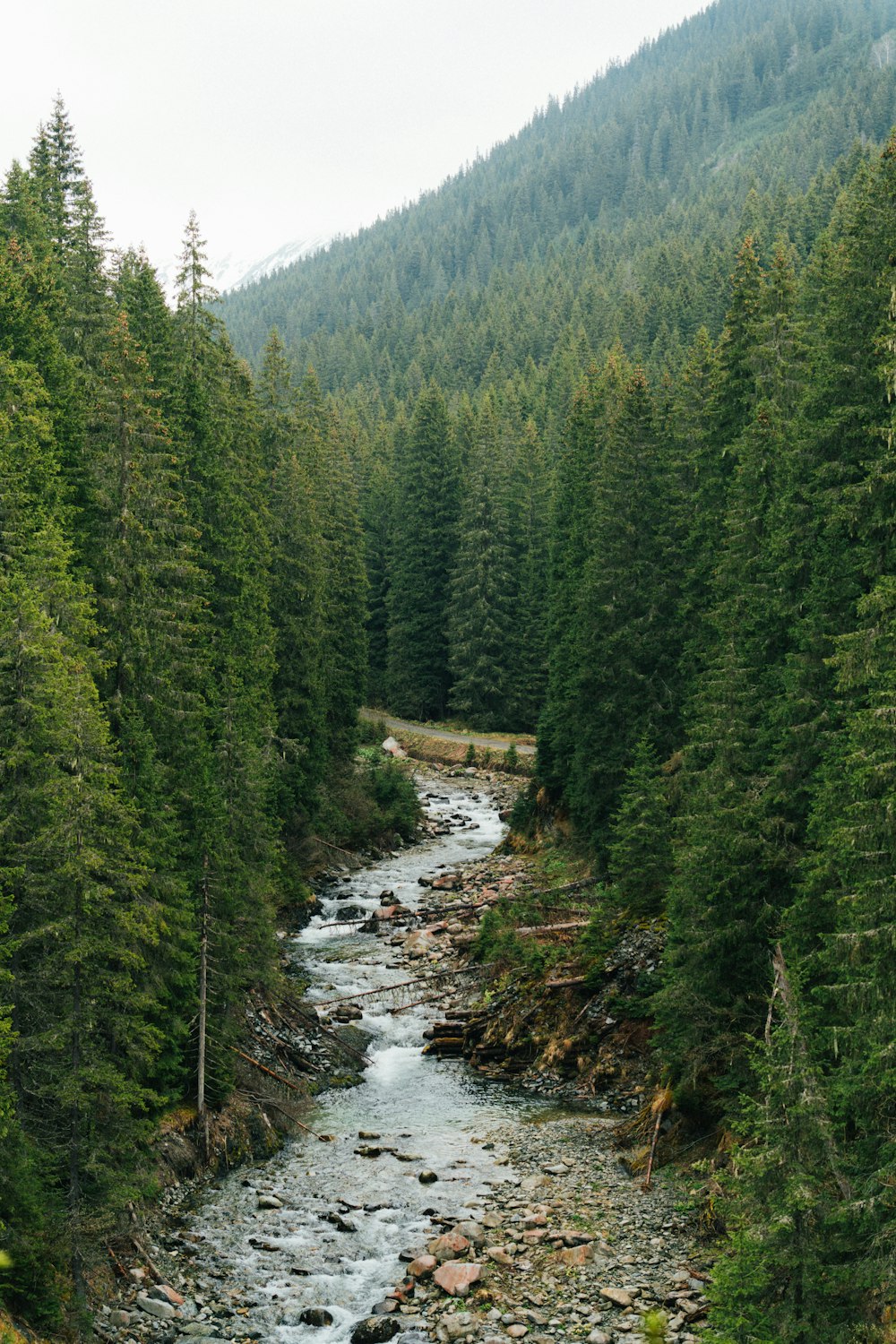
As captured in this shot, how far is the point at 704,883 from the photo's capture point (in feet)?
63.4

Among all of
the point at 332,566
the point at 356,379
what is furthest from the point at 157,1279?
the point at 356,379

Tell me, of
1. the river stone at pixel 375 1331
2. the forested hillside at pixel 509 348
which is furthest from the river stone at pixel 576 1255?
the forested hillside at pixel 509 348

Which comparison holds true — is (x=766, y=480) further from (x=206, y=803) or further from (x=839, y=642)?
(x=206, y=803)

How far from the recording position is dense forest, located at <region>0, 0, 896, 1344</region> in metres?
12.8

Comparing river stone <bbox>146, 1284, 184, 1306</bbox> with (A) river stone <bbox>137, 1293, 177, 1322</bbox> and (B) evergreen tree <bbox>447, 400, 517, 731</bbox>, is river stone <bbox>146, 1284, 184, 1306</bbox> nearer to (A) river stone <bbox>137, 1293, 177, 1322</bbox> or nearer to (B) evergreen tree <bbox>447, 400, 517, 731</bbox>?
(A) river stone <bbox>137, 1293, 177, 1322</bbox>

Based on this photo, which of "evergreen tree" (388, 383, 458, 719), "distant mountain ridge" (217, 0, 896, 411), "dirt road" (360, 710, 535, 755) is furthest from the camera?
"distant mountain ridge" (217, 0, 896, 411)

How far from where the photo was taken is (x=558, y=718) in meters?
40.9

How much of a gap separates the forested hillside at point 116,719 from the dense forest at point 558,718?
88 mm

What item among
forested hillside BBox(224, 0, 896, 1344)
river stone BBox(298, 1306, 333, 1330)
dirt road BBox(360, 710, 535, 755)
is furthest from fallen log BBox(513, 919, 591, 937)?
dirt road BBox(360, 710, 535, 755)

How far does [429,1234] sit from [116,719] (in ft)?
35.6

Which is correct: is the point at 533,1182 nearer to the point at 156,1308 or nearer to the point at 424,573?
the point at 156,1308

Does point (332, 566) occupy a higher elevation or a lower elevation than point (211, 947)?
higher

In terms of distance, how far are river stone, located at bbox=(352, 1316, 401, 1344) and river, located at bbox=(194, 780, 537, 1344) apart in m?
0.21

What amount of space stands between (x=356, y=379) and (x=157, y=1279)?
444 feet
